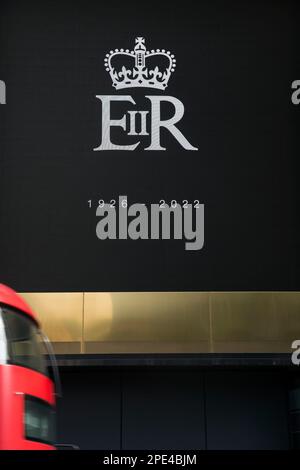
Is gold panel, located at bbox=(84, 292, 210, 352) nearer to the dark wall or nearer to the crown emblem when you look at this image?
the dark wall

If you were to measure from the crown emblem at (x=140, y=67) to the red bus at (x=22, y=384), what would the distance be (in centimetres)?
827

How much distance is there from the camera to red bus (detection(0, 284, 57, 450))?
619cm

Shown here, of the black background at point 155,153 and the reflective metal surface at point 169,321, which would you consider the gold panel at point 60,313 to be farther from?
the black background at point 155,153

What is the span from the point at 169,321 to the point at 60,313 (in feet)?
7.08

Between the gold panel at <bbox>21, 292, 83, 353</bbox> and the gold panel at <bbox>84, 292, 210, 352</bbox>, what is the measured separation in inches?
6.5

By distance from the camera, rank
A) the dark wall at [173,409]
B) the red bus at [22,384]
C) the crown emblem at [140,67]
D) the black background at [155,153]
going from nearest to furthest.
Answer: the red bus at [22,384], the dark wall at [173,409], the black background at [155,153], the crown emblem at [140,67]

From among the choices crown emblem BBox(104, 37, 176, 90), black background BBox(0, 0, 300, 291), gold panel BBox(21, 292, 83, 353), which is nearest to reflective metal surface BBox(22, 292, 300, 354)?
gold panel BBox(21, 292, 83, 353)

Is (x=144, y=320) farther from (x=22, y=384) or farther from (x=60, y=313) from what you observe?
(x=22, y=384)

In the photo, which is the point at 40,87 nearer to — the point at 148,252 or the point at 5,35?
the point at 5,35

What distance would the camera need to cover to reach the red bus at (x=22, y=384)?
6188 millimetres

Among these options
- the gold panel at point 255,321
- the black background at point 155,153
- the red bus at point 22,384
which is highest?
the black background at point 155,153

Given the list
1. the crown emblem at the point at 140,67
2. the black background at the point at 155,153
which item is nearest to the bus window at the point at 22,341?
the black background at the point at 155,153

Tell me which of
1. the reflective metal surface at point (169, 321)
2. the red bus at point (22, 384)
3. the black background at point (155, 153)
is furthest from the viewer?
the black background at point (155, 153)

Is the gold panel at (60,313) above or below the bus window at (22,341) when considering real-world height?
above
